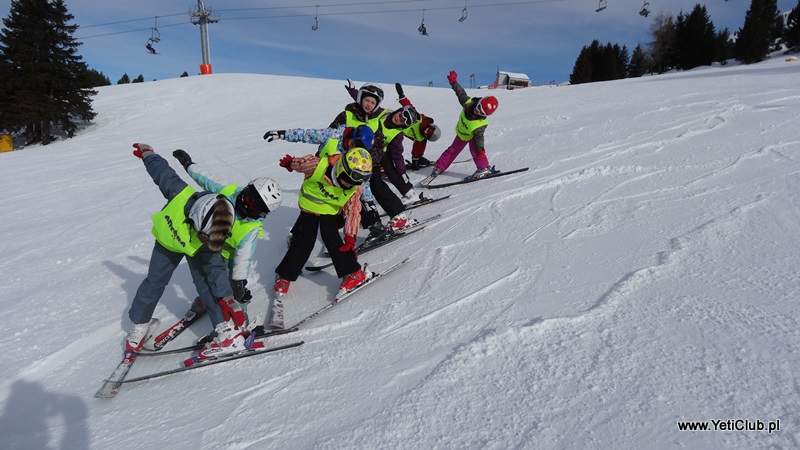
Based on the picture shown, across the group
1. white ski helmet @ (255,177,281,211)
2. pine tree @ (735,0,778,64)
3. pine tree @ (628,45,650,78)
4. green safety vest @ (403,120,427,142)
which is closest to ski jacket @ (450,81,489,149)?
green safety vest @ (403,120,427,142)

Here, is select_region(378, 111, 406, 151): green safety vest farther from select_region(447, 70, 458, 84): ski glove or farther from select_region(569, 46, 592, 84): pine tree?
select_region(569, 46, 592, 84): pine tree

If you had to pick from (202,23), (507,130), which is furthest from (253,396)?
(202,23)

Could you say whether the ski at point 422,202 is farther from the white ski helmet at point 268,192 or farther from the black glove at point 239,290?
the black glove at point 239,290

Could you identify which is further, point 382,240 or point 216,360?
point 382,240

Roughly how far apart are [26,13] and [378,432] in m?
30.5

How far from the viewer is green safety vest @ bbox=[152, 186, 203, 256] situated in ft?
11.5

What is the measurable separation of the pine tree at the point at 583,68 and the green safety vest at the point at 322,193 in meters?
56.4

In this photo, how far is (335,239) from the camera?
430cm

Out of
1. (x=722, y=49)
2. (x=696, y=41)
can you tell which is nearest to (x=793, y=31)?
(x=722, y=49)

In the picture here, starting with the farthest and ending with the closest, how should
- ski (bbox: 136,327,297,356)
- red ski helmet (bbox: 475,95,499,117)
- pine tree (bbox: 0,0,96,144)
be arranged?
pine tree (bbox: 0,0,96,144)
red ski helmet (bbox: 475,95,499,117)
ski (bbox: 136,327,297,356)

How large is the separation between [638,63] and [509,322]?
63885 millimetres

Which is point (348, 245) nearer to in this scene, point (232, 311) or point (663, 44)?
point (232, 311)

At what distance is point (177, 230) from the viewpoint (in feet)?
11.5

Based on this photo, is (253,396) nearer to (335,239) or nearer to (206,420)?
(206,420)
